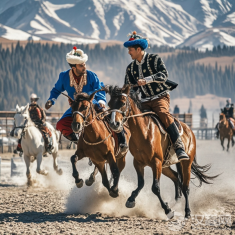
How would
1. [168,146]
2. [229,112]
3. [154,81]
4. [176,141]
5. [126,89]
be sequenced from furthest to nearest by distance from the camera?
[229,112]
[168,146]
[176,141]
[154,81]
[126,89]

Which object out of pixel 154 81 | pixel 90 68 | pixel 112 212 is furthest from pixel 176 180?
pixel 90 68

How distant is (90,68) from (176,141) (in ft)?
338

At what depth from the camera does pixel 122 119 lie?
619cm

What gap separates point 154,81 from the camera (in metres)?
6.69

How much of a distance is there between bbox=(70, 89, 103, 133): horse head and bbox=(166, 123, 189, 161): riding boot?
1.26 m

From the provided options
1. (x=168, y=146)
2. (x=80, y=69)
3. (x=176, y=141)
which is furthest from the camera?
(x=80, y=69)

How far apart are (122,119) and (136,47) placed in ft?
4.26

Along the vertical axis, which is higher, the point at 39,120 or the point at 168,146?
the point at 39,120

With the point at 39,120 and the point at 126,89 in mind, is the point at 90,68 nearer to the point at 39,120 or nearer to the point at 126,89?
the point at 39,120

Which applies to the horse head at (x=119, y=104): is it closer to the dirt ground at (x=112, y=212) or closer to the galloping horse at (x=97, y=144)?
the galloping horse at (x=97, y=144)

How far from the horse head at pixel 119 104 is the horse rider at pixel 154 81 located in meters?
0.44

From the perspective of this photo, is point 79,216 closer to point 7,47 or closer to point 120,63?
point 7,47

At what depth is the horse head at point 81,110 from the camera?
19.9 ft

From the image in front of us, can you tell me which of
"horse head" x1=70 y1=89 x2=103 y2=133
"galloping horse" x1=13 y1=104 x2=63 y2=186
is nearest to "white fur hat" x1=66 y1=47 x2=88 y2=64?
"horse head" x1=70 y1=89 x2=103 y2=133
